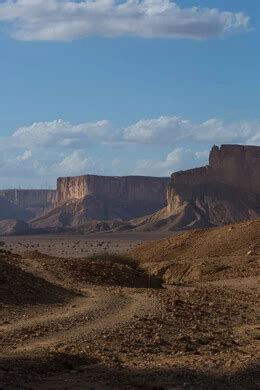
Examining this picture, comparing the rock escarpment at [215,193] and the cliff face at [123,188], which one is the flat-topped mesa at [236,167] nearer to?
the rock escarpment at [215,193]

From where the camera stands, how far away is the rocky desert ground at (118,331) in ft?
34.9

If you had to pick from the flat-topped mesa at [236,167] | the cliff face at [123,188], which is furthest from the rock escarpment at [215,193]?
the cliff face at [123,188]

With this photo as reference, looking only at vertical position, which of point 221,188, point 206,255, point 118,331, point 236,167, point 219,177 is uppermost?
point 236,167

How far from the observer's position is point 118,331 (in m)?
14.6

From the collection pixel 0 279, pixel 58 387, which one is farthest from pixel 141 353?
pixel 0 279

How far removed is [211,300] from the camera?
21.5 m

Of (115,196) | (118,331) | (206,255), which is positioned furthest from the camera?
(115,196)

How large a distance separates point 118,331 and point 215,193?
11002 cm

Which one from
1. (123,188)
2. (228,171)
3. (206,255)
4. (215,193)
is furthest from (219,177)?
(206,255)

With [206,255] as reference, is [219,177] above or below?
above

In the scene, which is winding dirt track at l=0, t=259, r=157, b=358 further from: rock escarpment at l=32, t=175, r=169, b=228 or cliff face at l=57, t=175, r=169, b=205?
cliff face at l=57, t=175, r=169, b=205

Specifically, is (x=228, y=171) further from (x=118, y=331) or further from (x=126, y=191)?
(x=118, y=331)

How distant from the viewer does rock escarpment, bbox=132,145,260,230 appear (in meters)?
117

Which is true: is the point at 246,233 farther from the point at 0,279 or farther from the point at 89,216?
the point at 89,216
